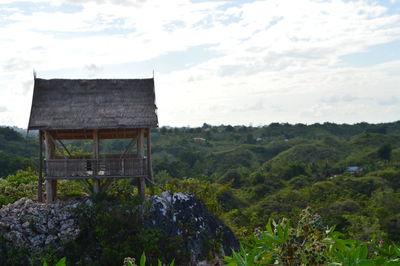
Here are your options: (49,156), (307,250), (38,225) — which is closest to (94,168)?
(49,156)

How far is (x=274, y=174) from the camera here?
40.3 meters

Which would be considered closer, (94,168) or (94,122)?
(94,122)

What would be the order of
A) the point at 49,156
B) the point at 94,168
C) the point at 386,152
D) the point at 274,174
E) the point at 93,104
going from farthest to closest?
the point at 386,152
the point at 274,174
the point at 93,104
the point at 49,156
the point at 94,168

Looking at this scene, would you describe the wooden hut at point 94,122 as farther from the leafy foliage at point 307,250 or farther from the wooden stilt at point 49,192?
the leafy foliage at point 307,250

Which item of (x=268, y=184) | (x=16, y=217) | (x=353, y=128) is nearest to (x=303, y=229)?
(x=16, y=217)

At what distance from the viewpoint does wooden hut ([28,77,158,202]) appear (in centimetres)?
1245

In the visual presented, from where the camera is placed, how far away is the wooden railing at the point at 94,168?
12469 millimetres

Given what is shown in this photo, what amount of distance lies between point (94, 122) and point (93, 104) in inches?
31.6

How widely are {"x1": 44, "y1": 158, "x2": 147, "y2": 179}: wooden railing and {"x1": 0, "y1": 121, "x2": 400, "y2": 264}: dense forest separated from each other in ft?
3.43

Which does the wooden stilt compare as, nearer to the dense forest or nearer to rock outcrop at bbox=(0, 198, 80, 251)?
rock outcrop at bbox=(0, 198, 80, 251)

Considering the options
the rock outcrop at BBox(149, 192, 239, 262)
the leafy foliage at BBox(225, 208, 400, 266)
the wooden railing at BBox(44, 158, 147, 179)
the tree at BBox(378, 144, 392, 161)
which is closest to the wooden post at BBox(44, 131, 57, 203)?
the wooden railing at BBox(44, 158, 147, 179)

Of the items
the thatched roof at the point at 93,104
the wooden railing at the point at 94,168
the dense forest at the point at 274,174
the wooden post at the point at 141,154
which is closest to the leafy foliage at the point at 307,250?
the dense forest at the point at 274,174

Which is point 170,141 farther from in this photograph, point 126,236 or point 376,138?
point 126,236

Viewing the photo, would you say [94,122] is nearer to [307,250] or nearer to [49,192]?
[49,192]
